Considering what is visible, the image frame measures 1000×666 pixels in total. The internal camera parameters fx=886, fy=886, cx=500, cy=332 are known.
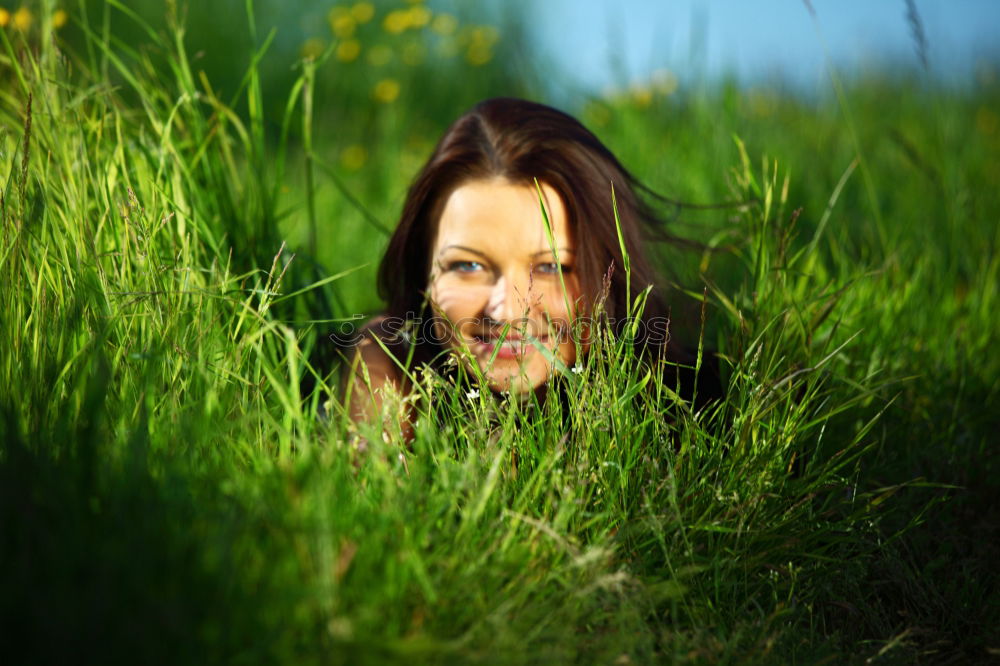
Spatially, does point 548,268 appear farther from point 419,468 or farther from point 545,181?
point 419,468

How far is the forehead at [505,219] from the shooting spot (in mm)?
2156

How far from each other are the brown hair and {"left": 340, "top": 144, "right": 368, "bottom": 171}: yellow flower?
2.39 metres

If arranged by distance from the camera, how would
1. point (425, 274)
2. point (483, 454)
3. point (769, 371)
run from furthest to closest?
point (425, 274), point (769, 371), point (483, 454)

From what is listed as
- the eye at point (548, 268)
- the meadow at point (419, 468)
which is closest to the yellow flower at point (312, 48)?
the meadow at point (419, 468)

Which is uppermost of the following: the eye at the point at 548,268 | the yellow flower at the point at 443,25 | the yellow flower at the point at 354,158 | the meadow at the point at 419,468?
the yellow flower at the point at 443,25

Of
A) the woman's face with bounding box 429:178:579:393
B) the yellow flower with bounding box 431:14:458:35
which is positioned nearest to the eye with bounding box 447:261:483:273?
the woman's face with bounding box 429:178:579:393

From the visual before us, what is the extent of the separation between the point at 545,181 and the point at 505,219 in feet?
0.50

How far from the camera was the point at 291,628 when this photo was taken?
1121 millimetres

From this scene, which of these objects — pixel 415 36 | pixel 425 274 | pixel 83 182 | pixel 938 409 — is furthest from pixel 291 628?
pixel 415 36

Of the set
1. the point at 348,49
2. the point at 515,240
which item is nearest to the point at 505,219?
the point at 515,240

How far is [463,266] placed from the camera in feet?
7.38

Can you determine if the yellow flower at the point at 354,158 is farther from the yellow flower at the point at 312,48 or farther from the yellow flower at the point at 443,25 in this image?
the yellow flower at the point at 443,25

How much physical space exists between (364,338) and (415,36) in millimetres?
4369

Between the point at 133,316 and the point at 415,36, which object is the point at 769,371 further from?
the point at 415,36
